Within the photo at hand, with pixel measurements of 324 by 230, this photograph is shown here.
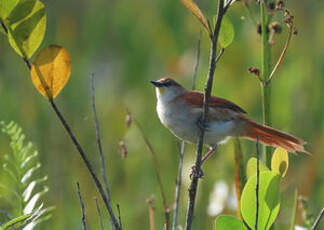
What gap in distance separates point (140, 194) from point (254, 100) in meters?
1.00

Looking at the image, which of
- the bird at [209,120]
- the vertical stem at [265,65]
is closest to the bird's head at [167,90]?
the bird at [209,120]

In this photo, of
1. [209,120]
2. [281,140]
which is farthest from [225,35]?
[209,120]

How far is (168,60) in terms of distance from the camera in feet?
15.6

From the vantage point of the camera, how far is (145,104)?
4777 millimetres

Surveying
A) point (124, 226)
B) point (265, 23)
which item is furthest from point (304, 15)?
point (265, 23)

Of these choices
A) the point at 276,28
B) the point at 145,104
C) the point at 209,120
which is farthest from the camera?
the point at 145,104

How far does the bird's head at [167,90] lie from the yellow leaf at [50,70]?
4.25ft

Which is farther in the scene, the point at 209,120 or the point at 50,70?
the point at 209,120

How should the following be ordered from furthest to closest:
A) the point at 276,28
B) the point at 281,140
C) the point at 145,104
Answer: the point at 145,104
the point at 281,140
the point at 276,28

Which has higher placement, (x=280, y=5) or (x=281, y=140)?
(x=280, y=5)

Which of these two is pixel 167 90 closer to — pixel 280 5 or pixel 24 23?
pixel 280 5

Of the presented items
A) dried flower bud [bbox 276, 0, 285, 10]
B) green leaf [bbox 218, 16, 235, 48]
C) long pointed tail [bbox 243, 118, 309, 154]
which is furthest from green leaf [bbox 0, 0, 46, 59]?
long pointed tail [bbox 243, 118, 309, 154]

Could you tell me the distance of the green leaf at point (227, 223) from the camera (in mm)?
1738

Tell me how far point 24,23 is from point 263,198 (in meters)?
0.79
